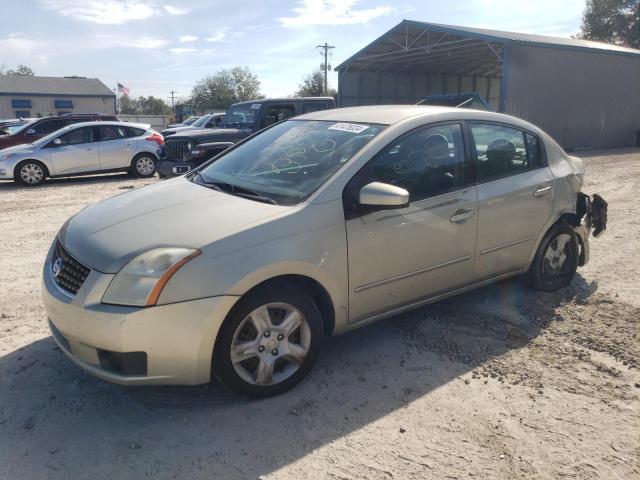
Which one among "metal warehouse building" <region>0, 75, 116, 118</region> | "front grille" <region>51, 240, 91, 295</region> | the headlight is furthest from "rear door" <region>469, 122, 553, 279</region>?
"metal warehouse building" <region>0, 75, 116, 118</region>

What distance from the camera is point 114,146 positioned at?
12.8 metres

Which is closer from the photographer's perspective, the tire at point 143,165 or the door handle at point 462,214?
the door handle at point 462,214

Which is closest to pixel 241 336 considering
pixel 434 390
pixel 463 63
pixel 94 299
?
pixel 94 299

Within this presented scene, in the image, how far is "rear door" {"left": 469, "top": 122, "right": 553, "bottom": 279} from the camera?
3.87 meters

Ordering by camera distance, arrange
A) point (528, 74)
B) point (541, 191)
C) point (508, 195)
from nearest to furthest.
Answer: point (508, 195) < point (541, 191) < point (528, 74)

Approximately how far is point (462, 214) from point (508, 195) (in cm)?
56

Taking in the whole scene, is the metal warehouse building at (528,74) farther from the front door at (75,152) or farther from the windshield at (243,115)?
the front door at (75,152)

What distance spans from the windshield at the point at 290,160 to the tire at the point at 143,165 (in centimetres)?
987

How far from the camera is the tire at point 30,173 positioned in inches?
463

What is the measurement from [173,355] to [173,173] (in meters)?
7.57

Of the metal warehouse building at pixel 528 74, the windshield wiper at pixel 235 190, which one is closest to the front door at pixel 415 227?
the windshield wiper at pixel 235 190

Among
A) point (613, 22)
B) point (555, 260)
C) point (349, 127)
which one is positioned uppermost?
point (613, 22)

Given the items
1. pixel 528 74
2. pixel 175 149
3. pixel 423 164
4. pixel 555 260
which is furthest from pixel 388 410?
pixel 528 74

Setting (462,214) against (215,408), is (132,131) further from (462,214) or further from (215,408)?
(215,408)
